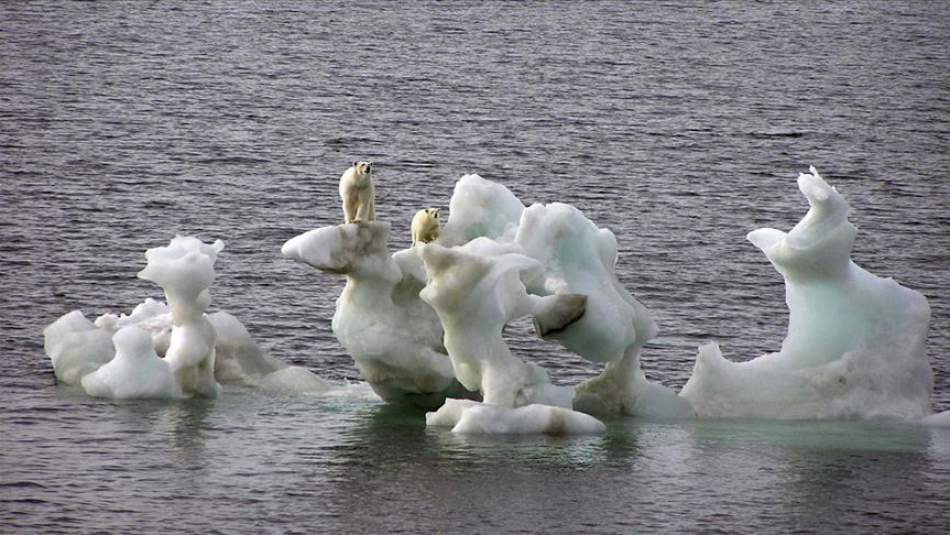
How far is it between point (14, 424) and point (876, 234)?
97.6ft

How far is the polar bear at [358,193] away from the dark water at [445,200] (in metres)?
3.35

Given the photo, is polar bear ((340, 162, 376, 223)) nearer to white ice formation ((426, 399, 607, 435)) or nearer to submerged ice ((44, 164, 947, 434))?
submerged ice ((44, 164, 947, 434))

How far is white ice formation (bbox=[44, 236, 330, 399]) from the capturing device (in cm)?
3322

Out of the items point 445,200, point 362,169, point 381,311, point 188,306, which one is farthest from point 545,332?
point 445,200

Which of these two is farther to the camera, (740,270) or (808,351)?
(740,270)

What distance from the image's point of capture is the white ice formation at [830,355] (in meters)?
32.8

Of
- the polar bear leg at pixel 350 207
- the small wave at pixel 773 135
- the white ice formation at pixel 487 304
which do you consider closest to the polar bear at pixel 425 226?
the white ice formation at pixel 487 304

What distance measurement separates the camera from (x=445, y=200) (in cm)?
5888

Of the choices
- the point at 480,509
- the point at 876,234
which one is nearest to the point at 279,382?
the point at 480,509

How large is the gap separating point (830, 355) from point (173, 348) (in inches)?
431

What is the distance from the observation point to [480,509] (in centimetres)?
2752

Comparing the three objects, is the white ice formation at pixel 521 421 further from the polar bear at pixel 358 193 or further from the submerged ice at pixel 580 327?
the polar bear at pixel 358 193

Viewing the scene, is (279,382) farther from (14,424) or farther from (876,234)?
(876,234)

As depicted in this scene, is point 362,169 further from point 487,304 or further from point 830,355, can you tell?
point 830,355
